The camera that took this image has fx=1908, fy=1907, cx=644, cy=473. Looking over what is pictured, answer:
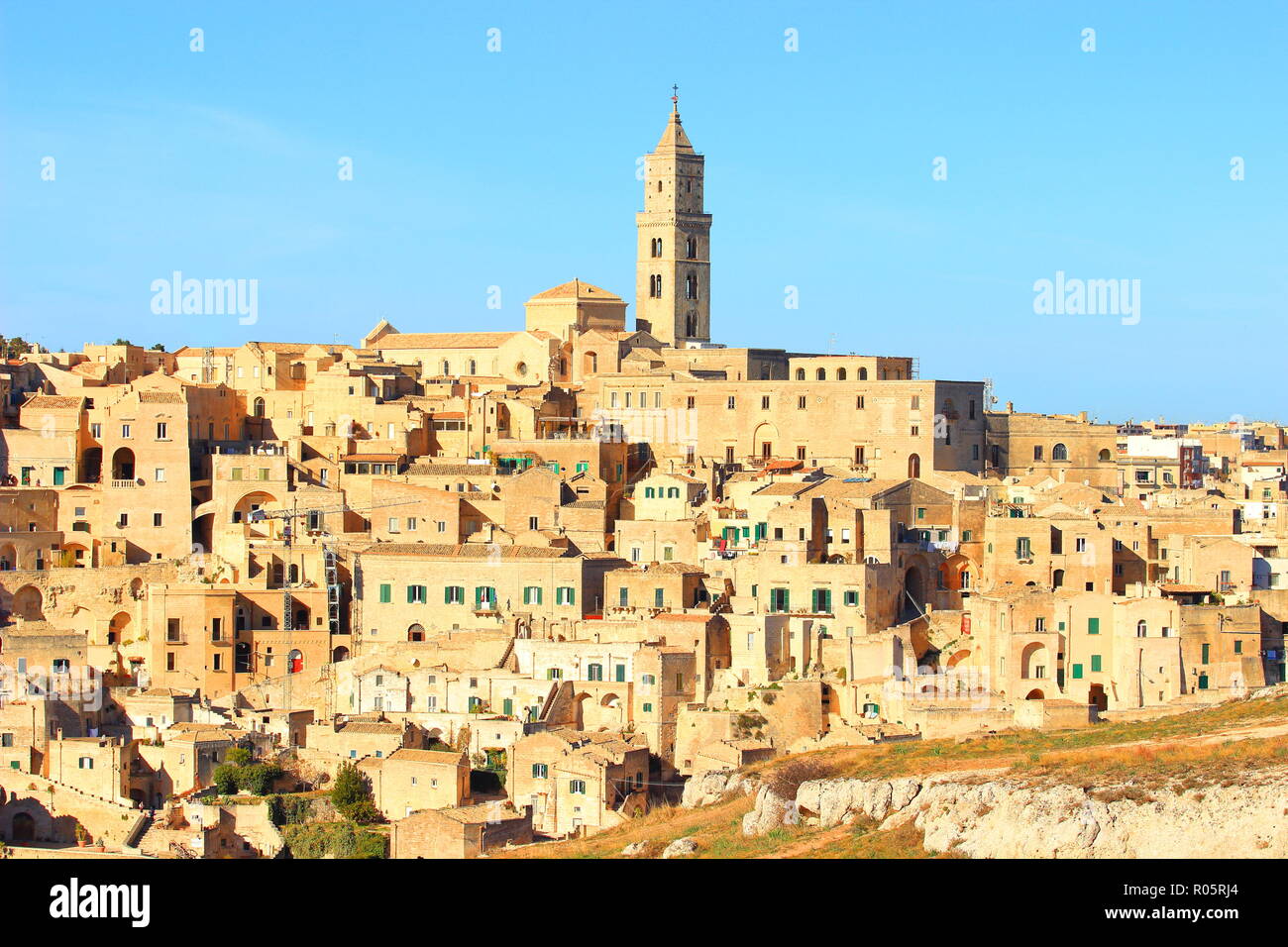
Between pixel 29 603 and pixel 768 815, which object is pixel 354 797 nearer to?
pixel 768 815

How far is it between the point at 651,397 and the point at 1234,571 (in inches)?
717

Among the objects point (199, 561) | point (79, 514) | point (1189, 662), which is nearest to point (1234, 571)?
point (1189, 662)

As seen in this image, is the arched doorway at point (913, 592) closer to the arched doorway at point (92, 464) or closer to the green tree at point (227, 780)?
the green tree at point (227, 780)

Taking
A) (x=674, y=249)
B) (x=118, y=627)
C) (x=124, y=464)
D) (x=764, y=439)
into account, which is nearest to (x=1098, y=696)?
(x=764, y=439)

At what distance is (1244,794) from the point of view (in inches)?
1009

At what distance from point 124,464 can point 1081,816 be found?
30.5 m

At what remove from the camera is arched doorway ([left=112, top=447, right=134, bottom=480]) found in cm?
4916

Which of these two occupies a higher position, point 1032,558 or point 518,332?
point 518,332

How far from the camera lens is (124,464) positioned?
49375 mm

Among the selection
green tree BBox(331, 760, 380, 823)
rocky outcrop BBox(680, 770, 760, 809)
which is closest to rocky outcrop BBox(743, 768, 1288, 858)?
rocky outcrop BBox(680, 770, 760, 809)

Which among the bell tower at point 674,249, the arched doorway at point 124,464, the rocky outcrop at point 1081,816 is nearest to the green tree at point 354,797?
the rocky outcrop at point 1081,816

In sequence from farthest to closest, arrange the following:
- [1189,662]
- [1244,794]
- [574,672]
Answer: [574,672] → [1189,662] → [1244,794]

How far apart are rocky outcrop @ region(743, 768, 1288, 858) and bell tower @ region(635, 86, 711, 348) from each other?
36.0 metres
